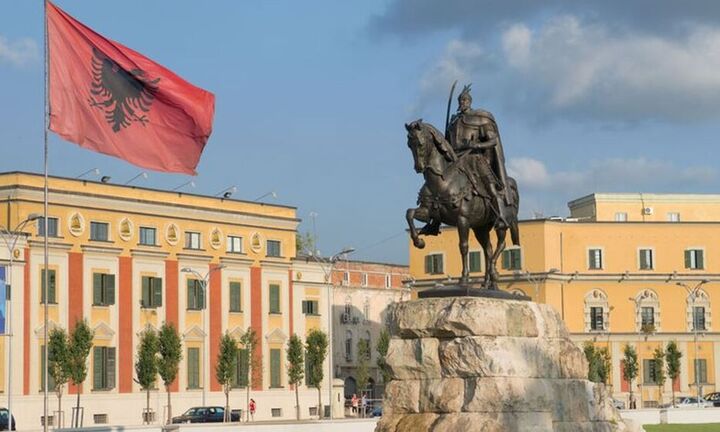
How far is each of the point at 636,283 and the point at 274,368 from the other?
1255 inches

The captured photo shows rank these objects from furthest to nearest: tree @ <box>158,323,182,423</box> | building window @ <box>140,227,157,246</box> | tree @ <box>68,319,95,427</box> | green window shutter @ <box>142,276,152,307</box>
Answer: building window @ <box>140,227,157,246</box> < green window shutter @ <box>142,276,152,307</box> < tree @ <box>158,323,182,423</box> < tree @ <box>68,319,95,427</box>

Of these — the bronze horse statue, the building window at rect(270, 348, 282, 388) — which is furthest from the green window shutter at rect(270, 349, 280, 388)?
the bronze horse statue

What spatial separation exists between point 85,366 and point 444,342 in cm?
5332

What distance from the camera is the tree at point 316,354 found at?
313 ft

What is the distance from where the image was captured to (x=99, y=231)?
85.1 m

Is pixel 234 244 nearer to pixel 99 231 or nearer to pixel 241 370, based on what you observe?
pixel 241 370

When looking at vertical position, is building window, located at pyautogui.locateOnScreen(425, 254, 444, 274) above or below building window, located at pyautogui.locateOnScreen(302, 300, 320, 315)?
above

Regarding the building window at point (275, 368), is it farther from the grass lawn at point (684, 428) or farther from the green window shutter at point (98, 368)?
the grass lawn at point (684, 428)

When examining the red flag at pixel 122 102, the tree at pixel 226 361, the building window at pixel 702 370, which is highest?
the red flag at pixel 122 102

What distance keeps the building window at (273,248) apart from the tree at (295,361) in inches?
226

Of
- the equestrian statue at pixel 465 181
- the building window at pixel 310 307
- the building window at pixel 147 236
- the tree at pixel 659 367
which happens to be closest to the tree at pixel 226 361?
the building window at pixel 147 236

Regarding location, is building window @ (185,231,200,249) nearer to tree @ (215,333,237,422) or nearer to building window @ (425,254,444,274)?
tree @ (215,333,237,422)

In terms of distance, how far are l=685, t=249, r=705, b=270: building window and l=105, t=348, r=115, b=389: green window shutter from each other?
159 feet

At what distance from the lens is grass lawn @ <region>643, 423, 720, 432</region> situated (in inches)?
2354
